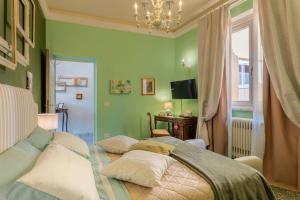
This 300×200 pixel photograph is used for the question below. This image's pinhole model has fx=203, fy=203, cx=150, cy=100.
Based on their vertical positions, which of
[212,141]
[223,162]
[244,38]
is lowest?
[212,141]

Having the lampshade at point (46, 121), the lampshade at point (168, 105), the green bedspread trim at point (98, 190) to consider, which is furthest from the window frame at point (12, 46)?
the lampshade at point (168, 105)

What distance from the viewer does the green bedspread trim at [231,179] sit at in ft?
4.48

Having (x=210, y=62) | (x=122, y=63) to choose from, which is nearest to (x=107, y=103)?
(x=122, y=63)

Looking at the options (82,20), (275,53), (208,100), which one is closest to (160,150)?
(275,53)

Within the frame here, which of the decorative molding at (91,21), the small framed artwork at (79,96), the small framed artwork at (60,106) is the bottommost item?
the small framed artwork at (60,106)

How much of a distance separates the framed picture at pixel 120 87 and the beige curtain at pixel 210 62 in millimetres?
1709

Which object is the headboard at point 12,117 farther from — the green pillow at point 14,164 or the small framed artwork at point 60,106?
the small framed artwork at point 60,106

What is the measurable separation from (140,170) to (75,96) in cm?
592

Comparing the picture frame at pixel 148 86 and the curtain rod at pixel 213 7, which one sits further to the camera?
the picture frame at pixel 148 86

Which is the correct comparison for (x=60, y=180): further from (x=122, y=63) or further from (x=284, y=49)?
(x=122, y=63)

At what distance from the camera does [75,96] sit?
6738mm

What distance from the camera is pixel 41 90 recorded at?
369 centimetres

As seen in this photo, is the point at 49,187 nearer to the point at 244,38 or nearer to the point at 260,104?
the point at 260,104

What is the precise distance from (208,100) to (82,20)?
317cm
